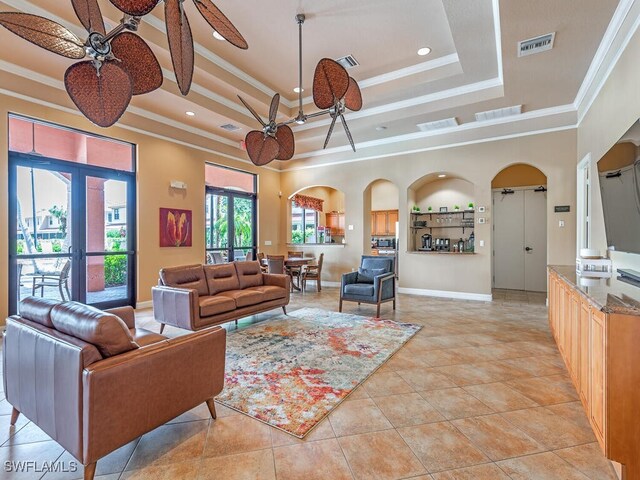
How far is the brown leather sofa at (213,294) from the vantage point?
154 inches

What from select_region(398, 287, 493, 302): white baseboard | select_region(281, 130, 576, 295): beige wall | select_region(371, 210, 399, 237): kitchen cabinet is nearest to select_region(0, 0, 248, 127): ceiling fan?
select_region(281, 130, 576, 295): beige wall

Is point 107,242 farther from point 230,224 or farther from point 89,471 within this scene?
point 89,471

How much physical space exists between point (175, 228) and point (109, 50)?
4697mm

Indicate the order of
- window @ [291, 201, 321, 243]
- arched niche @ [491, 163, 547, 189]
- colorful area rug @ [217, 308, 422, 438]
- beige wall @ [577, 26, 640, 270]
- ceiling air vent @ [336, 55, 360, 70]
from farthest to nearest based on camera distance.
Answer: window @ [291, 201, 321, 243] → arched niche @ [491, 163, 547, 189] → ceiling air vent @ [336, 55, 360, 70] → beige wall @ [577, 26, 640, 270] → colorful area rug @ [217, 308, 422, 438]

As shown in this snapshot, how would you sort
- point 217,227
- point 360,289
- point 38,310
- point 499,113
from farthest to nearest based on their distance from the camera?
point 217,227 → point 499,113 → point 360,289 → point 38,310

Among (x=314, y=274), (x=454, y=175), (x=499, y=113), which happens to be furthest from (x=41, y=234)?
(x=499, y=113)

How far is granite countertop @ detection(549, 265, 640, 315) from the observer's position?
1.67m

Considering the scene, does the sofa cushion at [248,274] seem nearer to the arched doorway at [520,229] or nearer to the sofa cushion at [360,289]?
the sofa cushion at [360,289]

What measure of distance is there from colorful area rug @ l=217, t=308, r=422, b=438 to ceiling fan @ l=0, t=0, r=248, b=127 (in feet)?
7.66

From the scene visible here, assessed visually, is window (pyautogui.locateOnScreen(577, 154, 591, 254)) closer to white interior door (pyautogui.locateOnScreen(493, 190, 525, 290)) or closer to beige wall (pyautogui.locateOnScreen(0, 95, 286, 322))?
white interior door (pyautogui.locateOnScreen(493, 190, 525, 290))

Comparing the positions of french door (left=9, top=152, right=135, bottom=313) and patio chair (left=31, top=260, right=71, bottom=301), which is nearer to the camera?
french door (left=9, top=152, right=135, bottom=313)

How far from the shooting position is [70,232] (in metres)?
5.02

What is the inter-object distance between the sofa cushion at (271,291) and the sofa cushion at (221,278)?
0.89 feet

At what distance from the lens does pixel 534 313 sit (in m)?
5.34
